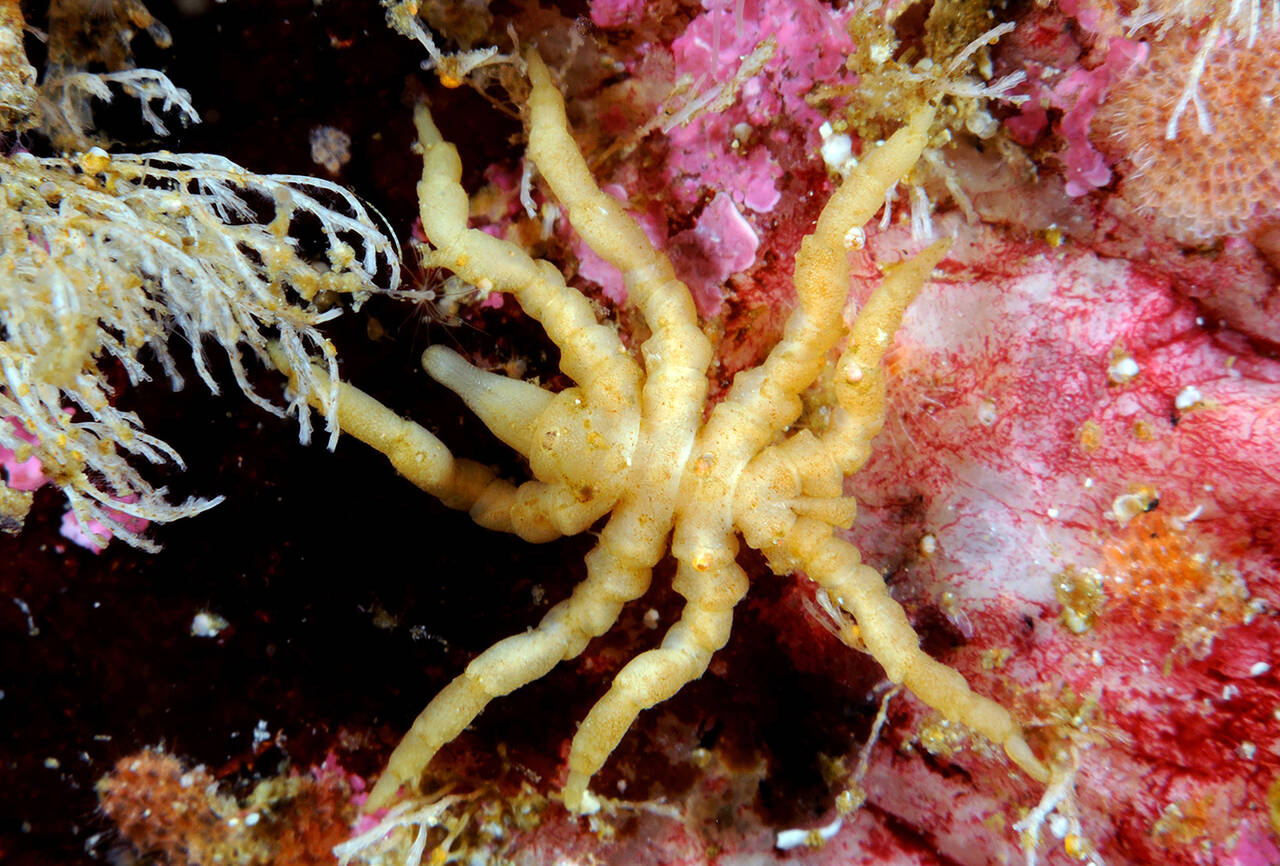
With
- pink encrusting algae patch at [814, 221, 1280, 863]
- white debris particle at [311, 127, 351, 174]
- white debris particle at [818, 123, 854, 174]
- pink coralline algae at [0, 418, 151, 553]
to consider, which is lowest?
pink encrusting algae patch at [814, 221, 1280, 863]

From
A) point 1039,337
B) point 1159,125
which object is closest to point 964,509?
point 1039,337

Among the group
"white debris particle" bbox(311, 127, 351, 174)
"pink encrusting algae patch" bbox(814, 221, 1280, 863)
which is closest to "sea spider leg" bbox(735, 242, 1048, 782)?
"pink encrusting algae patch" bbox(814, 221, 1280, 863)

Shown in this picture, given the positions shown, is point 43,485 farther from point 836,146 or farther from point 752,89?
point 836,146

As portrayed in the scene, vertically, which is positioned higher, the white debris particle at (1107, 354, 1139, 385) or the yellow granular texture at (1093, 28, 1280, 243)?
the yellow granular texture at (1093, 28, 1280, 243)

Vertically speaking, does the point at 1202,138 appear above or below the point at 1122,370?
above

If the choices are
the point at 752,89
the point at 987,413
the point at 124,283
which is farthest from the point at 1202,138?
the point at 124,283

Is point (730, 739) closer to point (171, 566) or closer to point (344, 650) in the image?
point (344, 650)

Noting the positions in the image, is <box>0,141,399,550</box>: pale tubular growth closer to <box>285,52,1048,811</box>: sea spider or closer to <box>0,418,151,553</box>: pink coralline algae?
<box>0,418,151,553</box>: pink coralline algae
